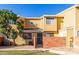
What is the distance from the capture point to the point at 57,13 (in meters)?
37.4

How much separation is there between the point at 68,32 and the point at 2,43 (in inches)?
314

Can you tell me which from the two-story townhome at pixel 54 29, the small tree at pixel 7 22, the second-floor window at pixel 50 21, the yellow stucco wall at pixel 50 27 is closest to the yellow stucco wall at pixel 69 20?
the two-story townhome at pixel 54 29

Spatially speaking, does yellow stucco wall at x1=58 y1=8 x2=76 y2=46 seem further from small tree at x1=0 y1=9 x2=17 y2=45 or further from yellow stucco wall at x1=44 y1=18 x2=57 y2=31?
small tree at x1=0 y1=9 x2=17 y2=45

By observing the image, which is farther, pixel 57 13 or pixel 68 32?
pixel 57 13

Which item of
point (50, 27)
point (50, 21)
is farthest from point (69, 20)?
point (50, 27)

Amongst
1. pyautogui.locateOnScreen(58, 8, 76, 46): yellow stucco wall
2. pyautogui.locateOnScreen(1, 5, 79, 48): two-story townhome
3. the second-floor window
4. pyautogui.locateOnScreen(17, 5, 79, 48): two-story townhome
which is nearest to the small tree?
pyautogui.locateOnScreen(1, 5, 79, 48): two-story townhome

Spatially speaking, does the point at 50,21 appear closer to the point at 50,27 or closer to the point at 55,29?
the point at 50,27

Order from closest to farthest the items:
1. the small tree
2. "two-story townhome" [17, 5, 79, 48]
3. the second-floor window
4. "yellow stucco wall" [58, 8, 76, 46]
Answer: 1. "two-story townhome" [17, 5, 79, 48]
2. "yellow stucco wall" [58, 8, 76, 46]
3. the small tree
4. the second-floor window

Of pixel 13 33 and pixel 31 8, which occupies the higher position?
pixel 31 8

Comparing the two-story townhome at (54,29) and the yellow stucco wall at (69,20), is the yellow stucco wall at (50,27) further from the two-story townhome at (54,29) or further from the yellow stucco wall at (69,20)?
the yellow stucco wall at (69,20)

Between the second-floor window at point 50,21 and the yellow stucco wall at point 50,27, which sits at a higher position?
the second-floor window at point 50,21

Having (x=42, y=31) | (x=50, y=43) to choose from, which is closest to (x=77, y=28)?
(x=50, y=43)
